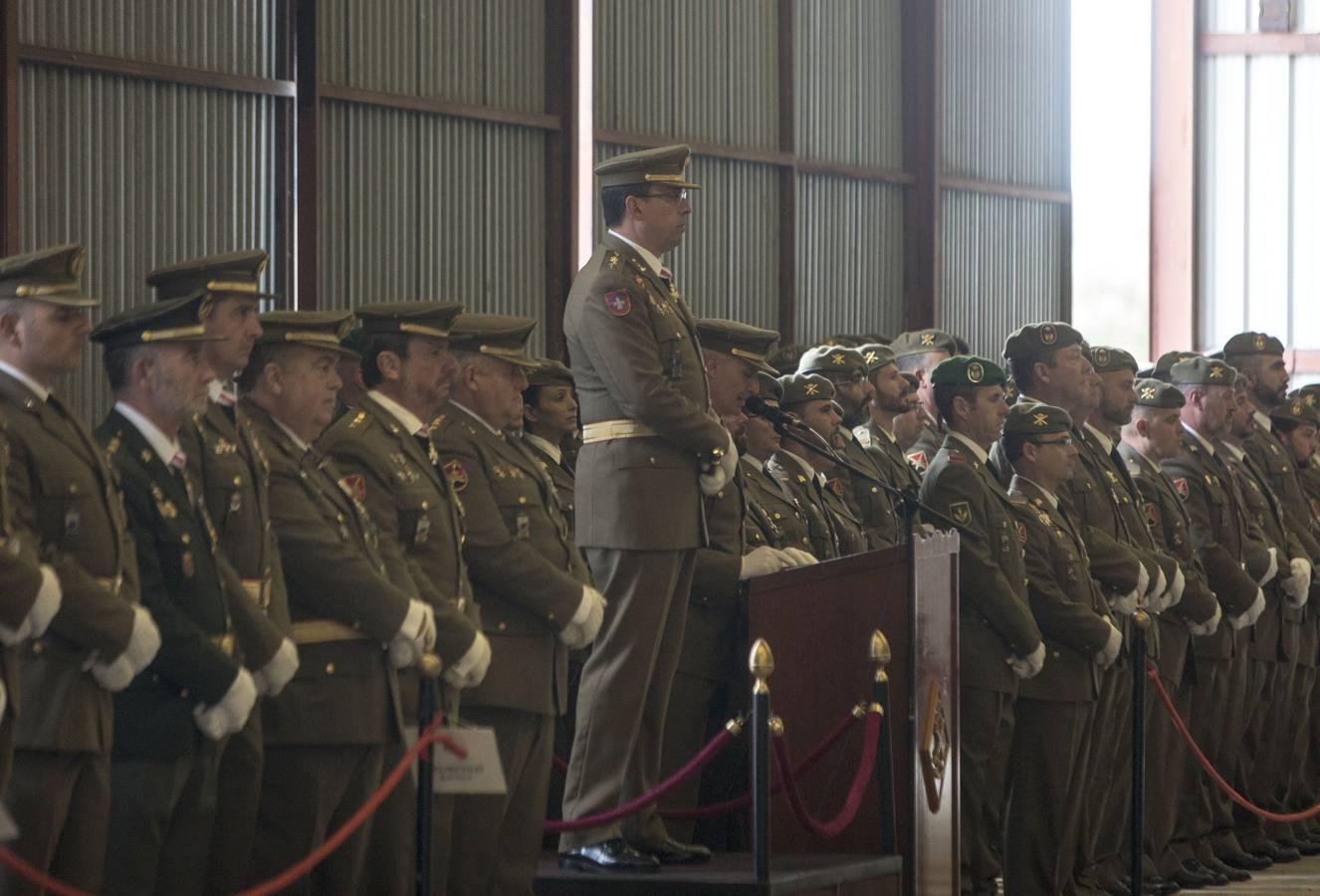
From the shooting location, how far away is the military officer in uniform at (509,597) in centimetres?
468

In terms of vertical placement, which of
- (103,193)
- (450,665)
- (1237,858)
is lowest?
(1237,858)

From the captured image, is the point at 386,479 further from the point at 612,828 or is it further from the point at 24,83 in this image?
the point at 24,83

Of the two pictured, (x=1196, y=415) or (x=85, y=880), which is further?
(x=1196, y=415)

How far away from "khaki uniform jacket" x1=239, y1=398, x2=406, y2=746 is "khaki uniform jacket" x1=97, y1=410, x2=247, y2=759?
1.03 feet

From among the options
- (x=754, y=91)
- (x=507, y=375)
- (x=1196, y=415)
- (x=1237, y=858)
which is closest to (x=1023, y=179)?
(x=754, y=91)

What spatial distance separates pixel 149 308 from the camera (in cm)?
404

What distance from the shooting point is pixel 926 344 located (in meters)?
8.55

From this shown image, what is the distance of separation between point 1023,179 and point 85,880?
883 cm

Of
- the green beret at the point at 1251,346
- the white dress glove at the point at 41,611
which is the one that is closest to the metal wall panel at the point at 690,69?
the green beret at the point at 1251,346

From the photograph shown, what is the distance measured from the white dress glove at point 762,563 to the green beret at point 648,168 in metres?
1.03

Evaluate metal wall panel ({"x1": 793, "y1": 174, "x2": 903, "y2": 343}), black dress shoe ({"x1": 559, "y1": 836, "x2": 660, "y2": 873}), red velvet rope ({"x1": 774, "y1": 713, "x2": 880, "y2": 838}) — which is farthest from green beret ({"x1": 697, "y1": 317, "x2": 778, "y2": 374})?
metal wall panel ({"x1": 793, "y1": 174, "x2": 903, "y2": 343})

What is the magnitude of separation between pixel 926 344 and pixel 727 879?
421 centimetres

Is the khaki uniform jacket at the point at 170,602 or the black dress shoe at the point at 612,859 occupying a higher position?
the khaki uniform jacket at the point at 170,602

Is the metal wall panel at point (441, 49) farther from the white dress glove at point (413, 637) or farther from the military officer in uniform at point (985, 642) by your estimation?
the white dress glove at point (413, 637)
